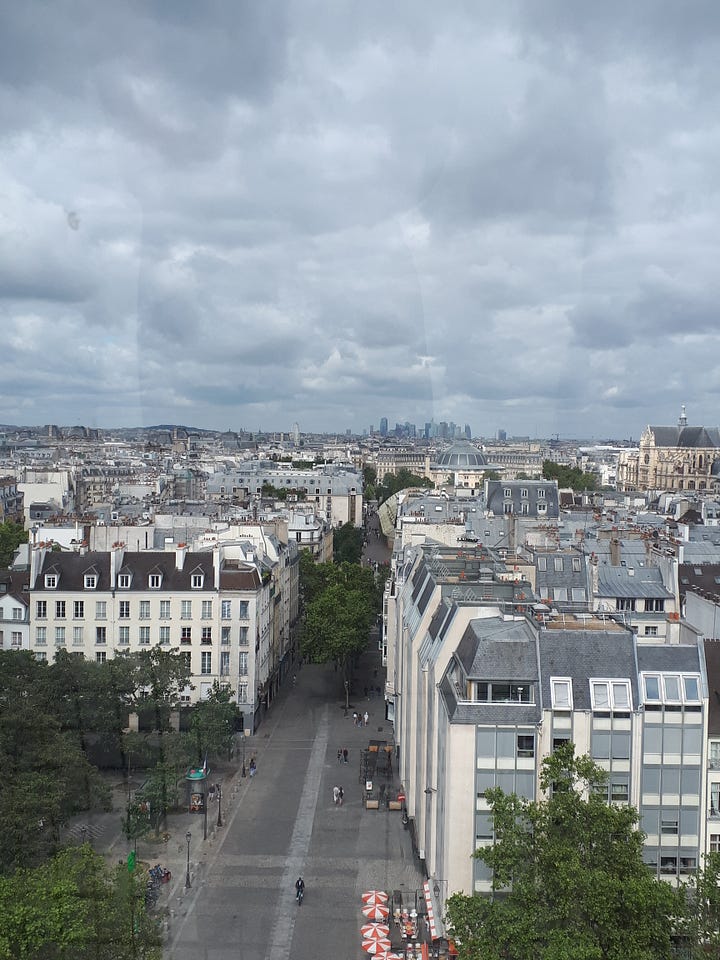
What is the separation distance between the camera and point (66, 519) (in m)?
49.7

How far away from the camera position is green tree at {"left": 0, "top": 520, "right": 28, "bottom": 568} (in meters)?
48.6

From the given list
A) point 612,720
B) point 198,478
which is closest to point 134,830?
point 612,720

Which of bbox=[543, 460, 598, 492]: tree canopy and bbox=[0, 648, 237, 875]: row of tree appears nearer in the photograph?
bbox=[0, 648, 237, 875]: row of tree

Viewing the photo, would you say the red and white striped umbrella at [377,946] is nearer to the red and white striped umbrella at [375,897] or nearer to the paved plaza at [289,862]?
the paved plaza at [289,862]

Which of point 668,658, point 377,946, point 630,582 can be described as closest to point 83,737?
point 377,946

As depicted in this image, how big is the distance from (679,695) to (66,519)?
38072mm

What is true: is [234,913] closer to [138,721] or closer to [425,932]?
[425,932]

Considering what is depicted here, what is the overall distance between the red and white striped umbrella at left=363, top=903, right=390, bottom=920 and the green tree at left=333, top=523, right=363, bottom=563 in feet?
149

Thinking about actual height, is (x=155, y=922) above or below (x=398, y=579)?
below

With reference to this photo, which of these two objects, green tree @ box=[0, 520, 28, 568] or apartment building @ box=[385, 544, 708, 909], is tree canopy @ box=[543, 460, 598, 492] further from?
apartment building @ box=[385, 544, 708, 909]

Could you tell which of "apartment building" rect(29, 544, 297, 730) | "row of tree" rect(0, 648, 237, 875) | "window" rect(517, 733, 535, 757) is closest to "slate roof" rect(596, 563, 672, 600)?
"apartment building" rect(29, 544, 297, 730)

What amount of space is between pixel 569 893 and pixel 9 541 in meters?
45.2

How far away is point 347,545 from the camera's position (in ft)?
228

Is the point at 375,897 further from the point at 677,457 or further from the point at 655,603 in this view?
the point at 677,457
